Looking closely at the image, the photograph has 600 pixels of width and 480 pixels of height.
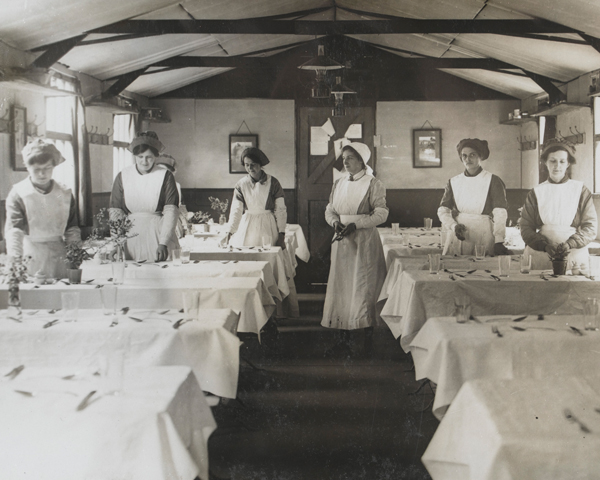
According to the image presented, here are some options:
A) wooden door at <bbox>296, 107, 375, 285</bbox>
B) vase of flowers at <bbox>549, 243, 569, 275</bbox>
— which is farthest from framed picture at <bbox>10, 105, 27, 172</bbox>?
wooden door at <bbox>296, 107, 375, 285</bbox>

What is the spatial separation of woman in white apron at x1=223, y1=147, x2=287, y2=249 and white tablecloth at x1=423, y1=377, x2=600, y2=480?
4.02m

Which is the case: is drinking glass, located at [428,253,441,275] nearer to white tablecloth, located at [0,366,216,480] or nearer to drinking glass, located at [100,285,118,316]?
drinking glass, located at [100,285,118,316]

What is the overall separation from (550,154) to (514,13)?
2142 millimetres

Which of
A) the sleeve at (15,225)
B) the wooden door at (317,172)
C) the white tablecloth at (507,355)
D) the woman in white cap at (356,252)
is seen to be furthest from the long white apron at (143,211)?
the wooden door at (317,172)

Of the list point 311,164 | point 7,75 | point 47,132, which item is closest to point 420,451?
point 7,75

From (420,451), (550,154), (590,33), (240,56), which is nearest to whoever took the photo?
(420,451)

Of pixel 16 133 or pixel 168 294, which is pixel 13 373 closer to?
pixel 168 294

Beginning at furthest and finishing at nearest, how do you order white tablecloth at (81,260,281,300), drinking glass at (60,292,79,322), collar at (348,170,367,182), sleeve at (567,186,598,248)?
collar at (348,170,367,182) → sleeve at (567,186,598,248) → white tablecloth at (81,260,281,300) → drinking glass at (60,292,79,322)

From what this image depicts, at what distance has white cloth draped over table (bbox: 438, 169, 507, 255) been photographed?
4.61 meters

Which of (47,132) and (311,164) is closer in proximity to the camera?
(47,132)

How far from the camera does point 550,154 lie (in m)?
4.15

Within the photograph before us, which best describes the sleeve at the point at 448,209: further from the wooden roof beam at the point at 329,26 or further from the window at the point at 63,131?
the window at the point at 63,131

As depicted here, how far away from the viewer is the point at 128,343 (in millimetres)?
2500

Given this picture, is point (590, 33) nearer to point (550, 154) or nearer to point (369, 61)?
point (550, 154)
